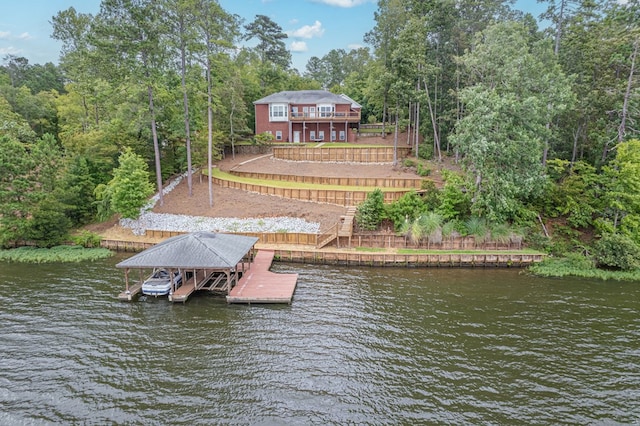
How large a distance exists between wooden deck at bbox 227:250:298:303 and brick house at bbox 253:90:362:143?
101 feet

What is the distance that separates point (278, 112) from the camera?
49250 mm

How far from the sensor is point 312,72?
91.6 m

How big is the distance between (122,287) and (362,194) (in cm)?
1793

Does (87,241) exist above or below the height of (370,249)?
below

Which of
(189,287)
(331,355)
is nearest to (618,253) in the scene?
(331,355)

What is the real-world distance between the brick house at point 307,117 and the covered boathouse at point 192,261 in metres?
31.9

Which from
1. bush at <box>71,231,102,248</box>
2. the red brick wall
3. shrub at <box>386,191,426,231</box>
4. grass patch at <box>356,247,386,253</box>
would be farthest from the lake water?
the red brick wall

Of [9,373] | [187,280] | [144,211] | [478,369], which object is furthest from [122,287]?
[478,369]

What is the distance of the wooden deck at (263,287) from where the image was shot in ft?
58.9

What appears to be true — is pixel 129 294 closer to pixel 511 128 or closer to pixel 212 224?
pixel 212 224

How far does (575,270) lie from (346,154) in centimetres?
2440

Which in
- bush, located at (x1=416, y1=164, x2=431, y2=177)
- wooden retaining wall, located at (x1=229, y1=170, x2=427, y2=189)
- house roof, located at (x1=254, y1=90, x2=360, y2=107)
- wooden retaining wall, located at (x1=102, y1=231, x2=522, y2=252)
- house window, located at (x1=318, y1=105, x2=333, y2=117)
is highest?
house roof, located at (x1=254, y1=90, x2=360, y2=107)

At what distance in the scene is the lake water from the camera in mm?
11172

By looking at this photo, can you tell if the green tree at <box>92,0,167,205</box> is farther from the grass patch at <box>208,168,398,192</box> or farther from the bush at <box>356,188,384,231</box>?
the bush at <box>356,188,384,231</box>
